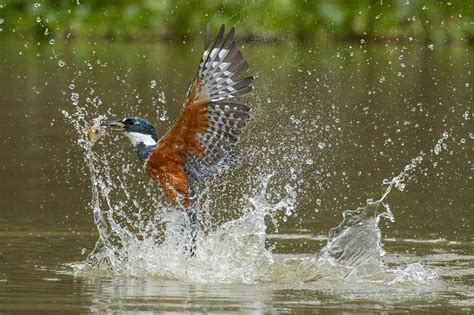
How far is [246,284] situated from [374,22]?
24804 mm

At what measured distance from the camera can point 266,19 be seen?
1298 inches

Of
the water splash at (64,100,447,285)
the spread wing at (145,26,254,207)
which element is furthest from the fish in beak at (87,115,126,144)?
the water splash at (64,100,447,285)

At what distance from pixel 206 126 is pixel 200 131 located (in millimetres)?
54

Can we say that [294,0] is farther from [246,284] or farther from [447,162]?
[246,284]

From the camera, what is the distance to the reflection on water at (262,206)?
8.08 metres

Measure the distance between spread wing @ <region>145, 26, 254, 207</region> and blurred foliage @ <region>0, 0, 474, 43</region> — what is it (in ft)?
77.0

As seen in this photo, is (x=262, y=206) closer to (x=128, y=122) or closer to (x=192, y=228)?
(x=192, y=228)

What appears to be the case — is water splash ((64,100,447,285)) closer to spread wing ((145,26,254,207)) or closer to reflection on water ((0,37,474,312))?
reflection on water ((0,37,474,312))

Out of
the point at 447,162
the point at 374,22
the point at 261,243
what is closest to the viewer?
the point at 261,243

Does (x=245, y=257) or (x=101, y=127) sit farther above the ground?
(x=101, y=127)

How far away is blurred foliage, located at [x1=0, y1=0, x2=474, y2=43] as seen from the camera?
32.8 m

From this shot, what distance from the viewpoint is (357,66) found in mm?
25469

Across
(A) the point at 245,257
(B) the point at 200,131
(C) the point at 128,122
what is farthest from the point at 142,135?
(A) the point at 245,257

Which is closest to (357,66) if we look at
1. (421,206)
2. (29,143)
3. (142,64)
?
(142,64)
